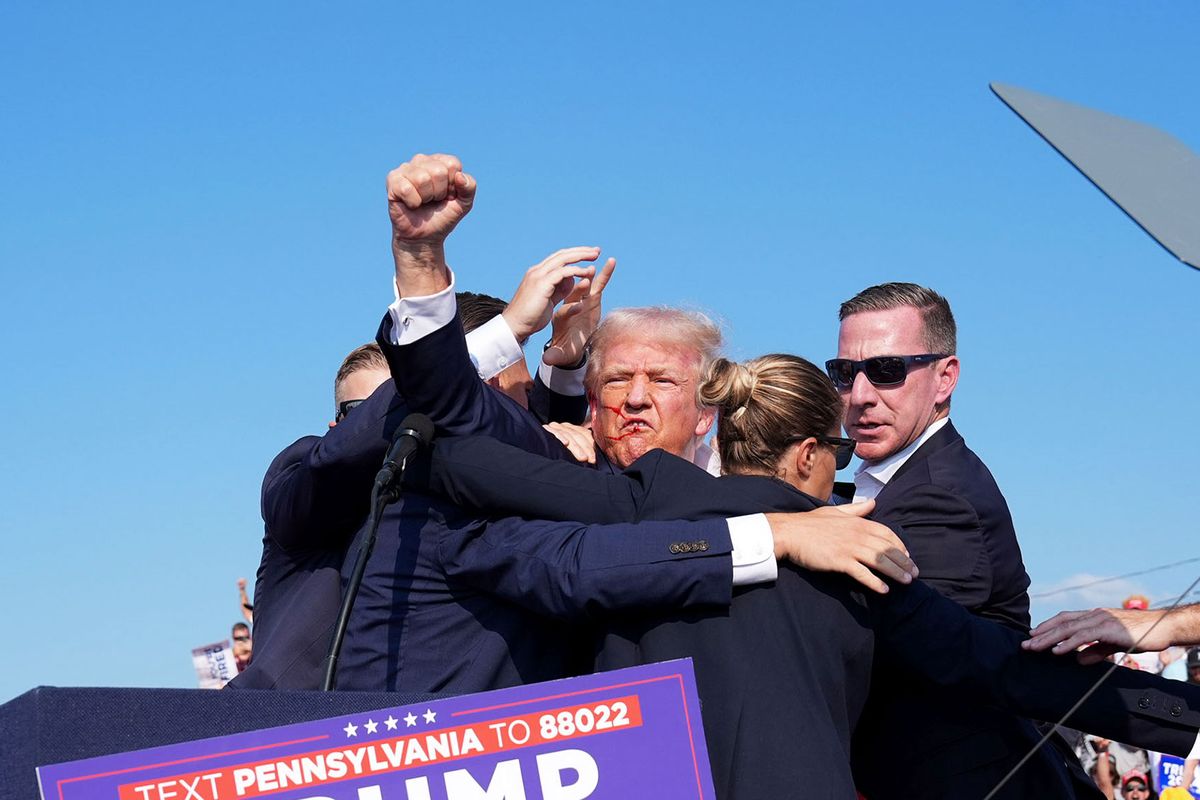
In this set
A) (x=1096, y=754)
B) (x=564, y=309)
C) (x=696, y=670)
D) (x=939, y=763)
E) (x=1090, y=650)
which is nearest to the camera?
(x=696, y=670)

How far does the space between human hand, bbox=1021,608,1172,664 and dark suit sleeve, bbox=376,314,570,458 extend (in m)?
1.31

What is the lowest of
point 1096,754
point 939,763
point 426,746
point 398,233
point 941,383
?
point 1096,754

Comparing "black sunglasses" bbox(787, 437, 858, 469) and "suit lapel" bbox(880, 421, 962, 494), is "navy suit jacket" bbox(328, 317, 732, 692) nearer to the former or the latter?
"black sunglasses" bbox(787, 437, 858, 469)

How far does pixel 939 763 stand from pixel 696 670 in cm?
79

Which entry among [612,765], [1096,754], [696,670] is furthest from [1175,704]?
[1096,754]

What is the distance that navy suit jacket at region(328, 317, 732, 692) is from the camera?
9.68 ft

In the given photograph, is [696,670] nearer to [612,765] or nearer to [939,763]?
[612,765]

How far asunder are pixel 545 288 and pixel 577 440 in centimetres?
43

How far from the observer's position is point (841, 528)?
2932 mm

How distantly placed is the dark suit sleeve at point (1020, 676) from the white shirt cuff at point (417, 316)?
114cm

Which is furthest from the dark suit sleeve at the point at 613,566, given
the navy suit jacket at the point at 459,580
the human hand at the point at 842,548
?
the human hand at the point at 842,548

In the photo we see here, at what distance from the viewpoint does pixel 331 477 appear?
349 centimetres

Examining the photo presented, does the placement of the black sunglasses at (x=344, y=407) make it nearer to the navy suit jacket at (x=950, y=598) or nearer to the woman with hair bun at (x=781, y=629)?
the woman with hair bun at (x=781, y=629)

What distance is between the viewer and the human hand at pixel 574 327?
14.6 ft
